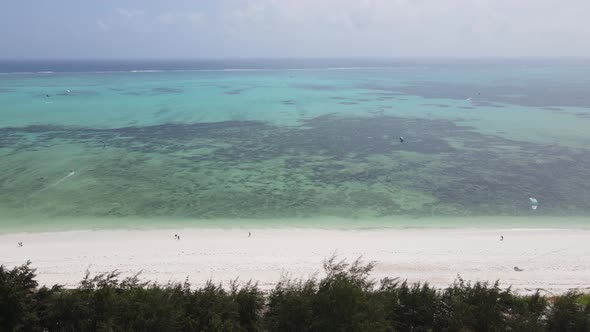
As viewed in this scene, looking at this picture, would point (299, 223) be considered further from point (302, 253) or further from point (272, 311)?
point (272, 311)

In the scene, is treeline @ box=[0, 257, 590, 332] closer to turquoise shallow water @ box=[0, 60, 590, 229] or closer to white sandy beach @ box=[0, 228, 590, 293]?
white sandy beach @ box=[0, 228, 590, 293]

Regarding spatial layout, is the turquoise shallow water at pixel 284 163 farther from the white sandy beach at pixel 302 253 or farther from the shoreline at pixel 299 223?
the white sandy beach at pixel 302 253

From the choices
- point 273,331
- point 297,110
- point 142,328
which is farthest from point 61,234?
point 297,110

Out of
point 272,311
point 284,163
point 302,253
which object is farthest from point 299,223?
point 272,311

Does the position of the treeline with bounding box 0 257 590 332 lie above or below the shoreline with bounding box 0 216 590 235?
above

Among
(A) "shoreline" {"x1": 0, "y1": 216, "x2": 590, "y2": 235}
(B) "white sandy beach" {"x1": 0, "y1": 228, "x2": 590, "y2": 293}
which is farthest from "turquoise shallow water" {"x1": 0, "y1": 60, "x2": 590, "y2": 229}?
(B) "white sandy beach" {"x1": 0, "y1": 228, "x2": 590, "y2": 293}

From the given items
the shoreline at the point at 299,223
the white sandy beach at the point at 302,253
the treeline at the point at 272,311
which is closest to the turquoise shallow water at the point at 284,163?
the shoreline at the point at 299,223
